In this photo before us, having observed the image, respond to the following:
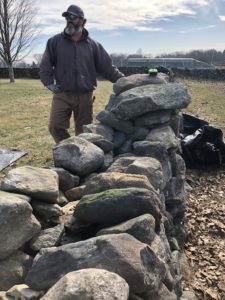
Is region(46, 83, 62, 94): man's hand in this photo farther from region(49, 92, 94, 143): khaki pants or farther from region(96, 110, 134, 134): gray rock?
region(96, 110, 134, 134): gray rock

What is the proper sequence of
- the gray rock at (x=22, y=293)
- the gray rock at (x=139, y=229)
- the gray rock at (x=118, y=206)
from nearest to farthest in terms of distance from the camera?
1. the gray rock at (x=22, y=293)
2. the gray rock at (x=139, y=229)
3. the gray rock at (x=118, y=206)

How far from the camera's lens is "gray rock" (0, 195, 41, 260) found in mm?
2854

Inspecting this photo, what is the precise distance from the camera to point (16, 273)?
2852mm

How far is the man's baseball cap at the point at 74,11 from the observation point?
6106 mm

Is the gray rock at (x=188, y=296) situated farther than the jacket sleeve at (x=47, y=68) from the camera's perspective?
No

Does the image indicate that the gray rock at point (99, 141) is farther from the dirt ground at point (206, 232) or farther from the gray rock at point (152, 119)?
the dirt ground at point (206, 232)

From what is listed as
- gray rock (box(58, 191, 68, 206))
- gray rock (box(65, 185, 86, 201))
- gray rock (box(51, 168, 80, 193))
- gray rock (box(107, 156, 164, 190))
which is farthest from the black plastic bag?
gray rock (box(58, 191, 68, 206))

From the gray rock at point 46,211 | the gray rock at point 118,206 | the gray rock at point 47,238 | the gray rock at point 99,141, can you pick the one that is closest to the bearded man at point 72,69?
the gray rock at point 99,141

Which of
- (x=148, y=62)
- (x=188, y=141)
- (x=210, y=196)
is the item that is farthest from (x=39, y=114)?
(x=148, y=62)

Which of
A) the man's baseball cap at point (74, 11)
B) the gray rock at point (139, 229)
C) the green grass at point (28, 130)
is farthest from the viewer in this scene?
the green grass at point (28, 130)

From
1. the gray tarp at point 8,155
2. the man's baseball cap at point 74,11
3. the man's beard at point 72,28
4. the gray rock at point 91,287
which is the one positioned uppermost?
the man's baseball cap at point 74,11

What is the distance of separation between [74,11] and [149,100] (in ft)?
Answer: 5.57

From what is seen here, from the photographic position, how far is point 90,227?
11.0 ft

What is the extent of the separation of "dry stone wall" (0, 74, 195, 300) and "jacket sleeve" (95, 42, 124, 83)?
1.99 meters
